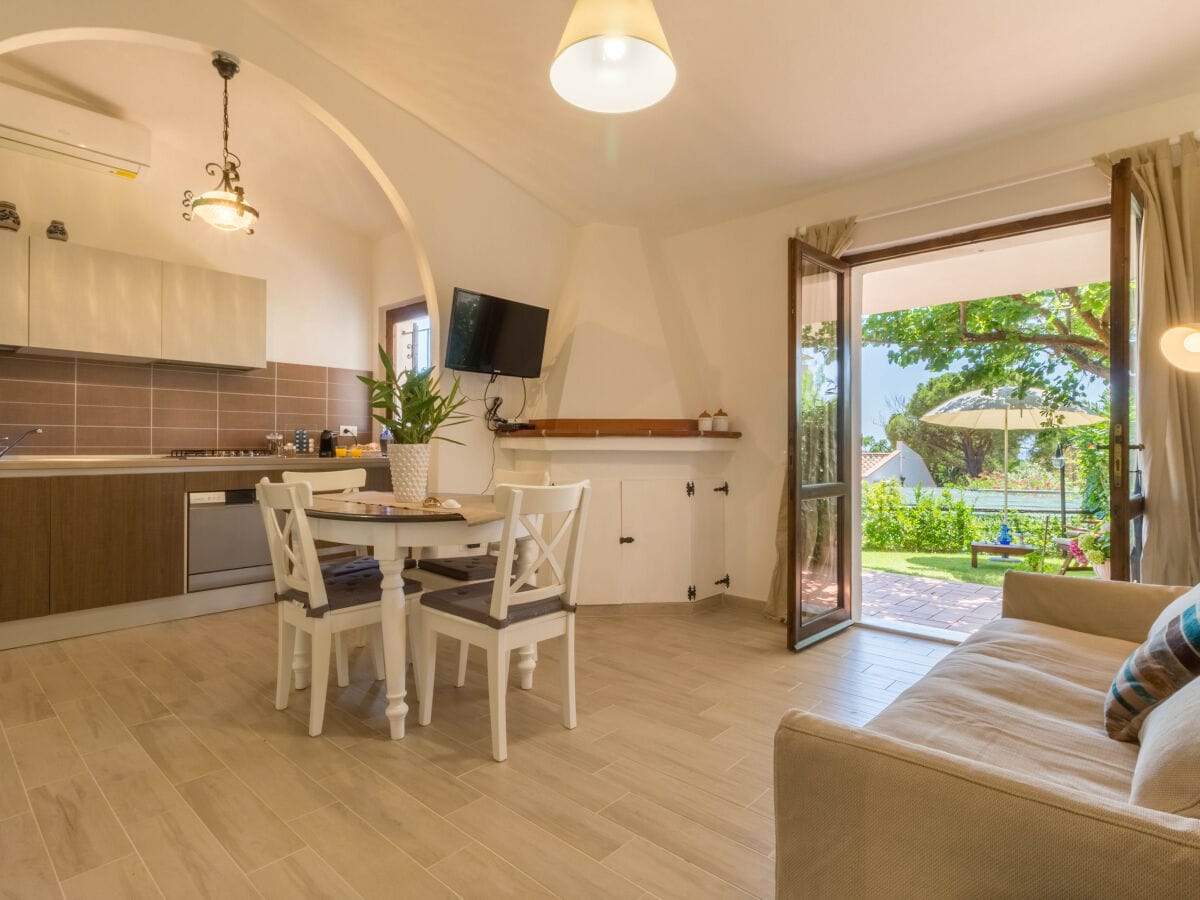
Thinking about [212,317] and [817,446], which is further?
[212,317]

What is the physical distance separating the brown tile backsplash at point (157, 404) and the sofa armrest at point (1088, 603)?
4602 mm

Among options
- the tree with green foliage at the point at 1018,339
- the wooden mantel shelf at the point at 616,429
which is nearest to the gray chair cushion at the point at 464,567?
the wooden mantel shelf at the point at 616,429

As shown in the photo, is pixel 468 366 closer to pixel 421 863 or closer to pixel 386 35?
pixel 386 35

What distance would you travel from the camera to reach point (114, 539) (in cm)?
341

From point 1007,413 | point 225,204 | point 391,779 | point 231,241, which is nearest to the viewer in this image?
point 391,779

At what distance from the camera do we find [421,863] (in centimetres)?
154

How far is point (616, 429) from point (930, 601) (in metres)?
2.65

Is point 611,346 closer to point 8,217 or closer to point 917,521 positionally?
point 8,217

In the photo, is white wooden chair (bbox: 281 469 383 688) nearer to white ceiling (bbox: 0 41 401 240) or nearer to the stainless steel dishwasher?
the stainless steel dishwasher

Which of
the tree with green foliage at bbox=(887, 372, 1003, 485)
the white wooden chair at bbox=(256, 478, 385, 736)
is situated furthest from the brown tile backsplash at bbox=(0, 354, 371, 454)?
the tree with green foliage at bbox=(887, 372, 1003, 485)

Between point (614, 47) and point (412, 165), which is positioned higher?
point (412, 165)

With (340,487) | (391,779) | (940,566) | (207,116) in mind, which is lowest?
(940,566)

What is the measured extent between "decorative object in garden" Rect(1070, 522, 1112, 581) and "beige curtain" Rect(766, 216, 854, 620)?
227cm

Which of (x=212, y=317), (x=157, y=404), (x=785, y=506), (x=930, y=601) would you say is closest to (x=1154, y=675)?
(x=785, y=506)
